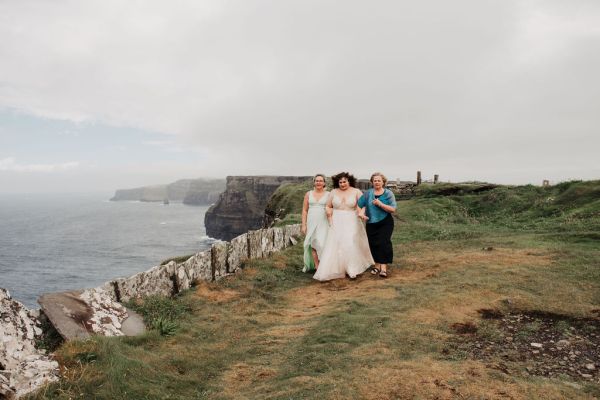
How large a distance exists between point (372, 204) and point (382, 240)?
114cm

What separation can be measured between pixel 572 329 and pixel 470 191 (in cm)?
2429

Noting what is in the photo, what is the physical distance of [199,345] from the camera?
20.9ft

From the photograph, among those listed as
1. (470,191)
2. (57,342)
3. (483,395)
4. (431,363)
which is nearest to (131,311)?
(57,342)

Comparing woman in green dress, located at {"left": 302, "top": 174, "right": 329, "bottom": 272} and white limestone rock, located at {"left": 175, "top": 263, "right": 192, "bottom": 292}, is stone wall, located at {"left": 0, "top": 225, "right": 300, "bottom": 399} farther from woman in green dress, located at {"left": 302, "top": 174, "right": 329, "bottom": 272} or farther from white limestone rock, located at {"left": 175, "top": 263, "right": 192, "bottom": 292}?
woman in green dress, located at {"left": 302, "top": 174, "right": 329, "bottom": 272}

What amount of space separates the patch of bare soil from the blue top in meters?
4.27

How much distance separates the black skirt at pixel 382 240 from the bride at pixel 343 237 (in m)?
0.47

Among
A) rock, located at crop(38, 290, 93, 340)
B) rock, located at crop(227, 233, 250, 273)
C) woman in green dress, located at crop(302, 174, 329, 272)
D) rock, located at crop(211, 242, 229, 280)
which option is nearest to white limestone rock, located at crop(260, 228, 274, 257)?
rock, located at crop(227, 233, 250, 273)

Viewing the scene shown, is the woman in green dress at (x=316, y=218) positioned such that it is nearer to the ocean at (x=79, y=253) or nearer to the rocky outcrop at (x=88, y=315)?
the rocky outcrop at (x=88, y=315)

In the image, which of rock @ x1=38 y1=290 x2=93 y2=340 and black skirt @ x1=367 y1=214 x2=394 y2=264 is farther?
black skirt @ x1=367 y1=214 x2=394 y2=264

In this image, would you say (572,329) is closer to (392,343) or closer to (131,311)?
(392,343)

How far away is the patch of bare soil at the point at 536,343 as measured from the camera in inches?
194

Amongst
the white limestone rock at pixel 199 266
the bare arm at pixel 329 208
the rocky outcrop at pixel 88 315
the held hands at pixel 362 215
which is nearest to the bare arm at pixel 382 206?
the held hands at pixel 362 215

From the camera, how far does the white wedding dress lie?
11.2 meters

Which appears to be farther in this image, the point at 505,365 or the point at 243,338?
the point at 243,338
